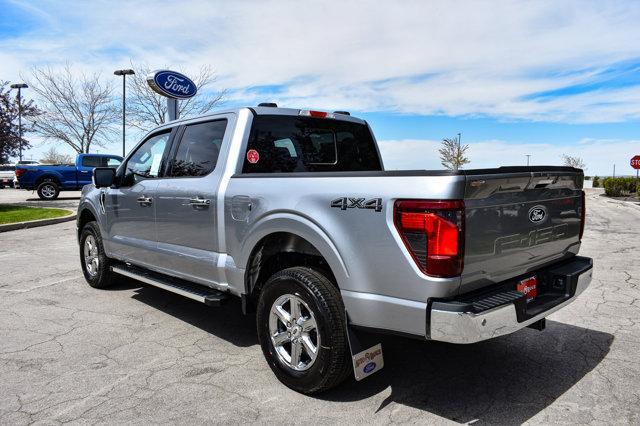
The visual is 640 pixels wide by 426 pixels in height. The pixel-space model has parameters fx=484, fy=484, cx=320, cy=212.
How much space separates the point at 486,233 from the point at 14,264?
760cm

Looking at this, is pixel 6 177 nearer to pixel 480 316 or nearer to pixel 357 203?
pixel 357 203

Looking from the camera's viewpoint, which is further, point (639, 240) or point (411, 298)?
point (639, 240)

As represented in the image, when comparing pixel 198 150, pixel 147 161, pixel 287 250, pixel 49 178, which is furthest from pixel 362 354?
pixel 49 178

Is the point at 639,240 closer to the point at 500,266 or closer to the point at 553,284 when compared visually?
the point at 553,284

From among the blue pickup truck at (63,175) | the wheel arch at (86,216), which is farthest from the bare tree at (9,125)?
the wheel arch at (86,216)

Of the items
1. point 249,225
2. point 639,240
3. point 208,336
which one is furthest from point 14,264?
point 639,240

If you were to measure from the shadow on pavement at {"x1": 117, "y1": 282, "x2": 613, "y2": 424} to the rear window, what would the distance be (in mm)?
1577

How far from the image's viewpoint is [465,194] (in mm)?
2531

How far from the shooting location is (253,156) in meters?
3.98

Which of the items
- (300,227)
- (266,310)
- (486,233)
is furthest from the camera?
(266,310)

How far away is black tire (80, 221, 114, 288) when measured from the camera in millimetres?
5852

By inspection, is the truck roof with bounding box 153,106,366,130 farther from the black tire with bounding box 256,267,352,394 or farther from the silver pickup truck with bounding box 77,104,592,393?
the black tire with bounding box 256,267,352,394

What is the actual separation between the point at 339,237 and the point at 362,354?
28.3 inches

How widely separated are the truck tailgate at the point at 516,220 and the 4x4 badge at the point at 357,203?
1.55 ft
